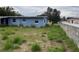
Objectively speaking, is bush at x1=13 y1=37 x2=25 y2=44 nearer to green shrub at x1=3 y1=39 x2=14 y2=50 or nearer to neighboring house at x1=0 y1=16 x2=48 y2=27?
green shrub at x1=3 y1=39 x2=14 y2=50

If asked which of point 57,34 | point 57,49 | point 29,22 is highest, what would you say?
point 29,22

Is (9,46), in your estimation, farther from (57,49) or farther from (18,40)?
(57,49)

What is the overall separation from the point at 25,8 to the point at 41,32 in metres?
0.31

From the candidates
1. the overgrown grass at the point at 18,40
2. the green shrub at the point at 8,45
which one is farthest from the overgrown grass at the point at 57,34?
the green shrub at the point at 8,45

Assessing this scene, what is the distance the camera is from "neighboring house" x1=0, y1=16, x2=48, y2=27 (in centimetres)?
395

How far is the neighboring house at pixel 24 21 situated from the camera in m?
3.95

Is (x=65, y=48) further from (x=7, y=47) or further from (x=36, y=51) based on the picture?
(x=7, y=47)

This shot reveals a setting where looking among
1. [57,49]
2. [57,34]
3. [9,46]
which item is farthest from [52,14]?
[9,46]

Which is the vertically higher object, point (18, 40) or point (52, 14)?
point (52, 14)

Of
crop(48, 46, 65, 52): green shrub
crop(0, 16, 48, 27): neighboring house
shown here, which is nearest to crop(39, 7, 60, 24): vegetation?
crop(0, 16, 48, 27): neighboring house

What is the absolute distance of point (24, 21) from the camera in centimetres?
396

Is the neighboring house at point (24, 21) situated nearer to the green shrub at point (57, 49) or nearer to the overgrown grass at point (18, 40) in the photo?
the overgrown grass at point (18, 40)

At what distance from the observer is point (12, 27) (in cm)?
398

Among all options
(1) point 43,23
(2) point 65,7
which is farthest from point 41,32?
(2) point 65,7
